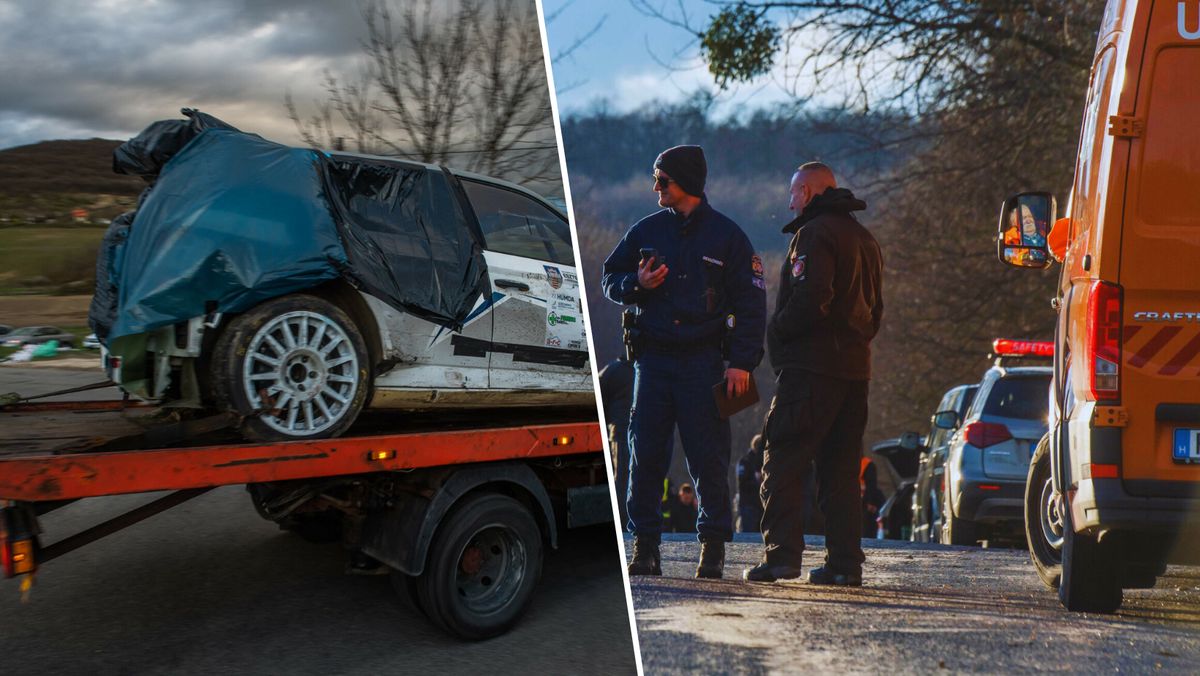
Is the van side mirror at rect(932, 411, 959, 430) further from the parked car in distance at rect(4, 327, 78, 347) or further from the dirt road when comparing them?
the parked car in distance at rect(4, 327, 78, 347)

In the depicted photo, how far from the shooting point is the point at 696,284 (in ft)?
14.1

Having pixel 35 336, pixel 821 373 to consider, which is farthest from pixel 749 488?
pixel 35 336

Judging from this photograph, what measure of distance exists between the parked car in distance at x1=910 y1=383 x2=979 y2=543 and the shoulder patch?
4245 mm

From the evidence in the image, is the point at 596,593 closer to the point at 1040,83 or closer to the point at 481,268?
the point at 481,268

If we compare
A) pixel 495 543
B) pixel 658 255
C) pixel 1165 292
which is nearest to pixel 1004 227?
pixel 1165 292

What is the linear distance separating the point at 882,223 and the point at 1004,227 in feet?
6.36

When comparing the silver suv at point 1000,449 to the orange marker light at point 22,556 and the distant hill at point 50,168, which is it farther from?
the distant hill at point 50,168

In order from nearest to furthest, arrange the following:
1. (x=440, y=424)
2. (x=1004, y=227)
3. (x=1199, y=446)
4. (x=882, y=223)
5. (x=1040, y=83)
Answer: (x=1199, y=446), (x=1004, y=227), (x=440, y=424), (x=882, y=223), (x=1040, y=83)

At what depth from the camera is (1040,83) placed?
728cm

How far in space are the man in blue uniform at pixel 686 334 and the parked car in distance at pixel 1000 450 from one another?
3.25 m

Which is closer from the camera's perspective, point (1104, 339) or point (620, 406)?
point (1104, 339)

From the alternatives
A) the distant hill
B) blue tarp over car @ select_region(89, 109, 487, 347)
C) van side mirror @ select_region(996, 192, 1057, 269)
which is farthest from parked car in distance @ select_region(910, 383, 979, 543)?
the distant hill

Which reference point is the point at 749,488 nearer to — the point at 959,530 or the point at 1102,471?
the point at 959,530

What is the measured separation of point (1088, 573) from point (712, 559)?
4.79 feet
